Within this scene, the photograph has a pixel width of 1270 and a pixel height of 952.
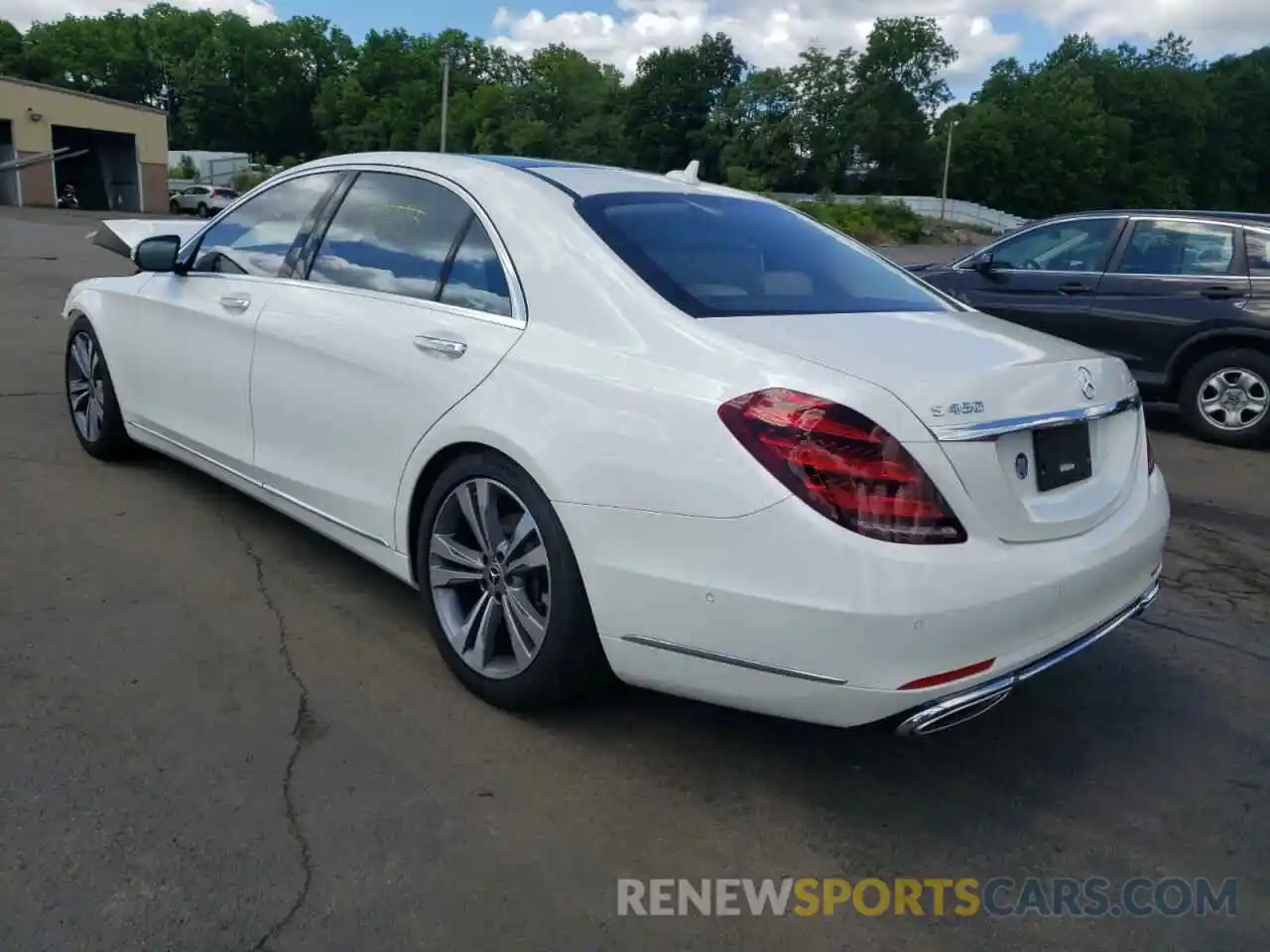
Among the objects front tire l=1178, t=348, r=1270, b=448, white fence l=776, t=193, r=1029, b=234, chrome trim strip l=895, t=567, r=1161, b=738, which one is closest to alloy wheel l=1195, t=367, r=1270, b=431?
front tire l=1178, t=348, r=1270, b=448

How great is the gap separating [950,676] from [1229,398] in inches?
248

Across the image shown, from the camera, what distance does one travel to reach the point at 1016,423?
275cm

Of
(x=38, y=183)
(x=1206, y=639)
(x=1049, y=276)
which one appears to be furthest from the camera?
(x=38, y=183)

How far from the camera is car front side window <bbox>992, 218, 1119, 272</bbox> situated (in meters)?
8.43

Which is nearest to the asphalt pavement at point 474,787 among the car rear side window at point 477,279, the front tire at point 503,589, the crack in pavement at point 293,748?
the crack in pavement at point 293,748

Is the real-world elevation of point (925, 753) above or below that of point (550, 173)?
below

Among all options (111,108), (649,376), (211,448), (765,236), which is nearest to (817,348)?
(649,376)

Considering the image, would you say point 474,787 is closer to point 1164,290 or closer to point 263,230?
point 263,230

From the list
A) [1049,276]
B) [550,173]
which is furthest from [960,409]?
[1049,276]

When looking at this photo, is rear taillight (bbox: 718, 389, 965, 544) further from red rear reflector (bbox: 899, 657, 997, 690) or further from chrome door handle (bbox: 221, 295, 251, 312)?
chrome door handle (bbox: 221, 295, 251, 312)

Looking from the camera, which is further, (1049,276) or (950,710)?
(1049,276)

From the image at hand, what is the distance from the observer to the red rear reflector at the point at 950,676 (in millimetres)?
2566

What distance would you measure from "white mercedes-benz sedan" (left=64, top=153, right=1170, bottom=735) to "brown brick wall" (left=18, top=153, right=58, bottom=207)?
1712 inches

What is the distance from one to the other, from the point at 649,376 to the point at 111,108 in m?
50.8
